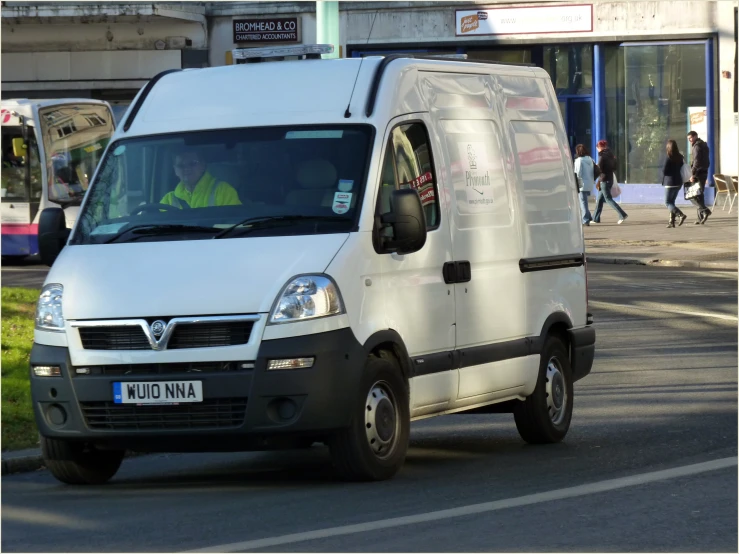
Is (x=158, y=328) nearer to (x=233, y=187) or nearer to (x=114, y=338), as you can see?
(x=114, y=338)

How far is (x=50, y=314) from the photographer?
829 centimetres

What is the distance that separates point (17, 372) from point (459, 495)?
213 inches

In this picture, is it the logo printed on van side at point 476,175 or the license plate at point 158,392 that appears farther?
the logo printed on van side at point 476,175

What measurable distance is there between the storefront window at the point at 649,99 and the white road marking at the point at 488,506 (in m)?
31.2

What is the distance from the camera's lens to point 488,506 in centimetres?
739

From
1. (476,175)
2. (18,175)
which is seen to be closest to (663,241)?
(18,175)

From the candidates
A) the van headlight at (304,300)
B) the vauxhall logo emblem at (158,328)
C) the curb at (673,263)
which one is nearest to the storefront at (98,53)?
the curb at (673,263)

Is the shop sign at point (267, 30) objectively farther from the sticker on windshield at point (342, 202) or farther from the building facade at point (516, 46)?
the sticker on windshield at point (342, 202)

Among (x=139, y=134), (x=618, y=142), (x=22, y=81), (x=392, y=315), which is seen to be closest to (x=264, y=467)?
(x=392, y=315)

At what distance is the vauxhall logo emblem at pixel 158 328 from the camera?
7910 mm

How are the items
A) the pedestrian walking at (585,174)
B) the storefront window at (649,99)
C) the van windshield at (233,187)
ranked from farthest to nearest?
the storefront window at (649,99) < the pedestrian walking at (585,174) < the van windshield at (233,187)

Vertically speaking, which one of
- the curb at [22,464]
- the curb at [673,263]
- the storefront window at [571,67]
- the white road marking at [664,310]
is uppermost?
the storefront window at [571,67]

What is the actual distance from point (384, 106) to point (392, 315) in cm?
118

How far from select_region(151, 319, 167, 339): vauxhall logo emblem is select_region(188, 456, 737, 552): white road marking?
157 centimetres
